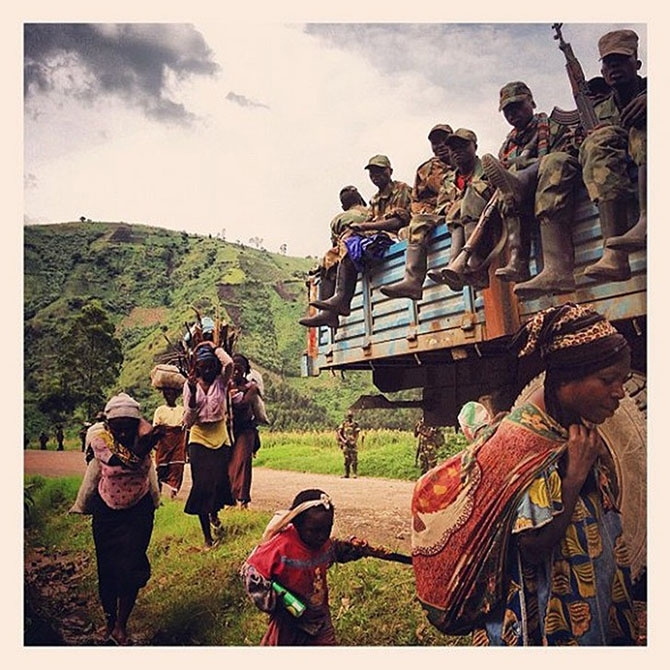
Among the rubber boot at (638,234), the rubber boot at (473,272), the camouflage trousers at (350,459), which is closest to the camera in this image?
the rubber boot at (638,234)

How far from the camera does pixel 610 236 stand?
19.0 ft

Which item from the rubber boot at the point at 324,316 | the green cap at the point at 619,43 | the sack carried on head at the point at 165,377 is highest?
the green cap at the point at 619,43

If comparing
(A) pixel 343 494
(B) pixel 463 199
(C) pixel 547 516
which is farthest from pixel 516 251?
(A) pixel 343 494

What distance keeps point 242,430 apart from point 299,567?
123 cm

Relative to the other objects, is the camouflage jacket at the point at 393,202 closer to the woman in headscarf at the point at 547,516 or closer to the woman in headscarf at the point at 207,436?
the woman in headscarf at the point at 547,516

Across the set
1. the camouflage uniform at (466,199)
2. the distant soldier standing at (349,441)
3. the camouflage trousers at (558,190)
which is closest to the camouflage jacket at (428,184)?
the camouflage uniform at (466,199)

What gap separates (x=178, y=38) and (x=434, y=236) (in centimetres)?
241

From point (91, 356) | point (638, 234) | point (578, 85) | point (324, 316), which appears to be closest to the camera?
point (638, 234)

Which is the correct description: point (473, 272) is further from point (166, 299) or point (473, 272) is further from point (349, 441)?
point (166, 299)

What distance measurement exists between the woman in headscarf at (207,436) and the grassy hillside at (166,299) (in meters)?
0.26

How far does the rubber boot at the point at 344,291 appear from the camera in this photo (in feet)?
22.6

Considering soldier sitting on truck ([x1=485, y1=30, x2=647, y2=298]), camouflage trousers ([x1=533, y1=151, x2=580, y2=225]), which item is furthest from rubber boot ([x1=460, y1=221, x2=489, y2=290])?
camouflage trousers ([x1=533, y1=151, x2=580, y2=225])

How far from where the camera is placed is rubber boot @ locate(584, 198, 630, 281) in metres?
5.73

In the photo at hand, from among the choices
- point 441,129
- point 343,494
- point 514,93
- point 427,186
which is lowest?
point 343,494
